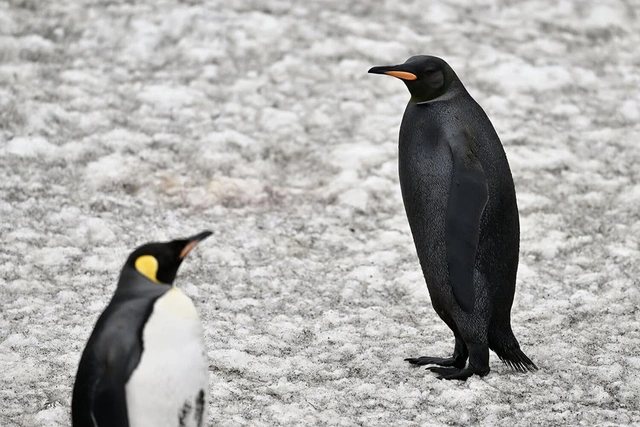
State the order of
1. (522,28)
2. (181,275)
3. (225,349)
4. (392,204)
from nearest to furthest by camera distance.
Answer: (225,349) < (181,275) < (392,204) < (522,28)

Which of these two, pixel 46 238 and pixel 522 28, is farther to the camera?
pixel 522 28

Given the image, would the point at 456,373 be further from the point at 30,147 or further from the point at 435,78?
the point at 30,147

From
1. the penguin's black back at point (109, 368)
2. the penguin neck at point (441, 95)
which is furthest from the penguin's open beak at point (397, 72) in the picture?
the penguin's black back at point (109, 368)

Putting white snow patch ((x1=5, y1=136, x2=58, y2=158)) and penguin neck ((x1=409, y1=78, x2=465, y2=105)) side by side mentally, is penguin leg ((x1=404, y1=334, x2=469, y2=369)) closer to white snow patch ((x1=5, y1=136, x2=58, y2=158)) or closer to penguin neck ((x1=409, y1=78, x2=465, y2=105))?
penguin neck ((x1=409, y1=78, x2=465, y2=105))

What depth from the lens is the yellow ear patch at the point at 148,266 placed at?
9.86 feet

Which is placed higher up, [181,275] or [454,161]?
[454,161]

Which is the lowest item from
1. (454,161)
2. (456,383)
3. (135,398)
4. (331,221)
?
(331,221)

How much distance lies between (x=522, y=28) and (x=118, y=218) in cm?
386

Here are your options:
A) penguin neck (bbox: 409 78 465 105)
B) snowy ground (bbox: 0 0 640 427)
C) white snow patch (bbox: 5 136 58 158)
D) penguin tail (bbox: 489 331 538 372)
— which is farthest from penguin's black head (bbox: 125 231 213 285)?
white snow patch (bbox: 5 136 58 158)

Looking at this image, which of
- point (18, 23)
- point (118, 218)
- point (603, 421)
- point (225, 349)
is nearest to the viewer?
point (603, 421)

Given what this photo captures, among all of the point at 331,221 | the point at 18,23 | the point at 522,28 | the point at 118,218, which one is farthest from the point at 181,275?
the point at 522,28

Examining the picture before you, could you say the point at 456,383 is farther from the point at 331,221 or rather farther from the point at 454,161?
the point at 331,221

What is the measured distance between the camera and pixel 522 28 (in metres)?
7.78

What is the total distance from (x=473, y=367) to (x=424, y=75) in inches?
45.1
